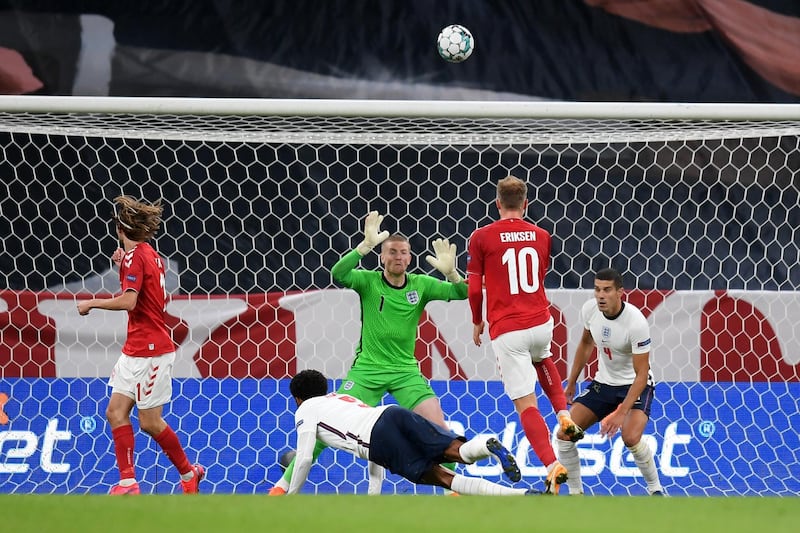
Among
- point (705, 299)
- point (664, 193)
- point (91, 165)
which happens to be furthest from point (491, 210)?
point (91, 165)

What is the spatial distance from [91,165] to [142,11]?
1329mm

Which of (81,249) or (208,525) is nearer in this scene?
(208,525)

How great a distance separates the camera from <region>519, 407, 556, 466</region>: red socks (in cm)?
495

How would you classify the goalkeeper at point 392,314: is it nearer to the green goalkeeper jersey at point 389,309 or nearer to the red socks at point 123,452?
the green goalkeeper jersey at point 389,309

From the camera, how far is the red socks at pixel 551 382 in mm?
5234

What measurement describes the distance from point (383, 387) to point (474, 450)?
1.18 metres

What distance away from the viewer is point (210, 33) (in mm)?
8000

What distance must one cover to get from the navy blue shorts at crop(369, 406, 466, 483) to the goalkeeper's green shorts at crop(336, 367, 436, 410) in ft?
3.05

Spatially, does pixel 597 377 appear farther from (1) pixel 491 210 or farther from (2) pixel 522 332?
(1) pixel 491 210

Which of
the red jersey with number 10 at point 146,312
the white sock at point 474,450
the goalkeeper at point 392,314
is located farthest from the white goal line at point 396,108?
the white sock at point 474,450

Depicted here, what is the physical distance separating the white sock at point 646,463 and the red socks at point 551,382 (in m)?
0.65

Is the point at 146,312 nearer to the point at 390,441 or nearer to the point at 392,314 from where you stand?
the point at 392,314

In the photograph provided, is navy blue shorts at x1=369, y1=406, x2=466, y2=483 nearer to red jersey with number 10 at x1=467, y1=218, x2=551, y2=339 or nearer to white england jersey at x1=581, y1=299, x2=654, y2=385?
red jersey with number 10 at x1=467, y1=218, x2=551, y2=339

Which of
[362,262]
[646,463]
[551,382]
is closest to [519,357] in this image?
[551,382]
